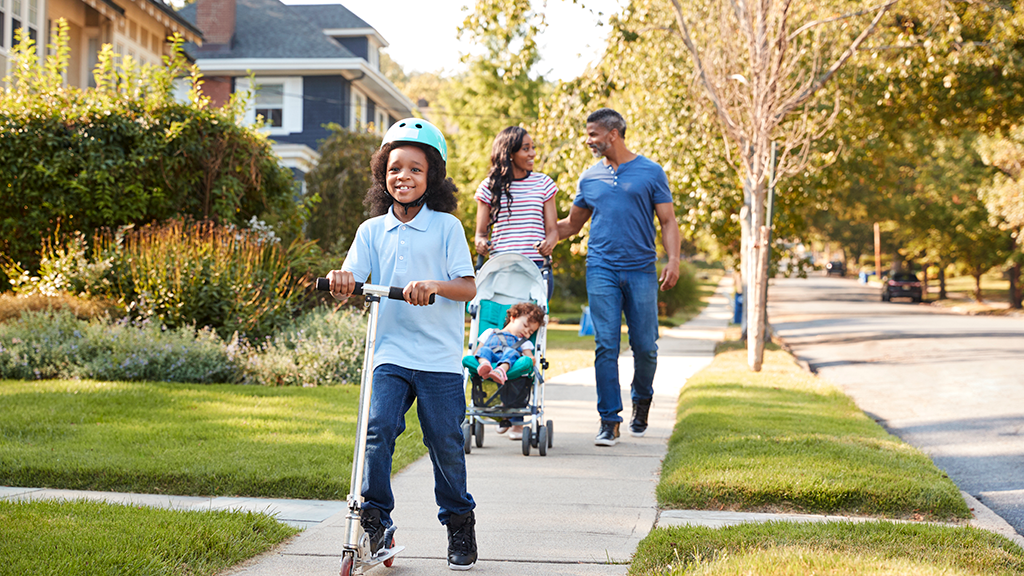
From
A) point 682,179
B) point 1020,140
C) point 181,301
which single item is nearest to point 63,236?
point 181,301

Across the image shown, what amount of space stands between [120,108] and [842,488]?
36.4 ft

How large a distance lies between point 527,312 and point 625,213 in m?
1.05

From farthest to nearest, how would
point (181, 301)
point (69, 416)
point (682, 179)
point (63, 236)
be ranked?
point (682, 179) < point (63, 236) < point (181, 301) < point (69, 416)

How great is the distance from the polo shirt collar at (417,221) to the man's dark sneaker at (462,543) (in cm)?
122

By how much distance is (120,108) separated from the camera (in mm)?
12742

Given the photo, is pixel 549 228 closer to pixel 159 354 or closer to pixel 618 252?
pixel 618 252

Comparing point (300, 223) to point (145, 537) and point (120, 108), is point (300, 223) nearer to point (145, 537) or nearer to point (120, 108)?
point (120, 108)

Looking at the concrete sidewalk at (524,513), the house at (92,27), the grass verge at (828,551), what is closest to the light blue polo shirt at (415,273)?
the concrete sidewalk at (524,513)

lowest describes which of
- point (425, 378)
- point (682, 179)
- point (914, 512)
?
point (914, 512)

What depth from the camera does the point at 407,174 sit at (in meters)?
3.88

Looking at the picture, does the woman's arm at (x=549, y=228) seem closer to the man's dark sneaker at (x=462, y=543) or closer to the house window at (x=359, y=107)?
the man's dark sneaker at (x=462, y=543)

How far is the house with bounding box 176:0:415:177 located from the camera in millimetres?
30969

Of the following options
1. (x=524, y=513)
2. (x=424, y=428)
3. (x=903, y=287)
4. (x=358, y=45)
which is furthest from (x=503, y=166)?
(x=903, y=287)

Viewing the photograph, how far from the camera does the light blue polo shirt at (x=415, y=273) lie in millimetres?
3830
